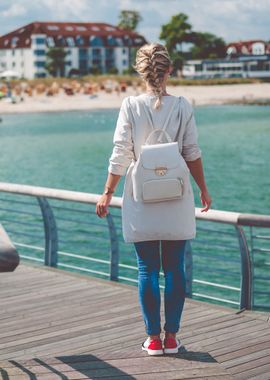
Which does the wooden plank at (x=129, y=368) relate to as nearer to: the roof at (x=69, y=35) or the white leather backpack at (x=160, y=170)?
the white leather backpack at (x=160, y=170)

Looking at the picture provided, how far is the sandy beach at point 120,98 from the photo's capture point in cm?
11438

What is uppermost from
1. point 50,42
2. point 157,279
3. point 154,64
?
point 50,42

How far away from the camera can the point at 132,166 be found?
18.4 feet

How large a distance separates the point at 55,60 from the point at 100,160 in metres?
108

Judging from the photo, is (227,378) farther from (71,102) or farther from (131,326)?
(71,102)

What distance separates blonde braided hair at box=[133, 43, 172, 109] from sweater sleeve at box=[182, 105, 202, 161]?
23cm

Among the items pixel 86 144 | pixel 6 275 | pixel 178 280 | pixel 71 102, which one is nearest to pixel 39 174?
pixel 86 144

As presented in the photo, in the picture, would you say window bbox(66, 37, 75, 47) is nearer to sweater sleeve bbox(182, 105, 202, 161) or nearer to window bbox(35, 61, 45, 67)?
window bbox(35, 61, 45, 67)

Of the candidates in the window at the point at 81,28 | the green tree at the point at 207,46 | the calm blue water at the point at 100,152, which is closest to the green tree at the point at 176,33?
the green tree at the point at 207,46

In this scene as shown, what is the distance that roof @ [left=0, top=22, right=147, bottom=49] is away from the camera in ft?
583

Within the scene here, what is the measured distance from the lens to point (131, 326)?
22.2ft

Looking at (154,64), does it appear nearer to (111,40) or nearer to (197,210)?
(197,210)

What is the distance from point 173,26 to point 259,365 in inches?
6504

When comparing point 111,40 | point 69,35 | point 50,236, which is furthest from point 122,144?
point 69,35
